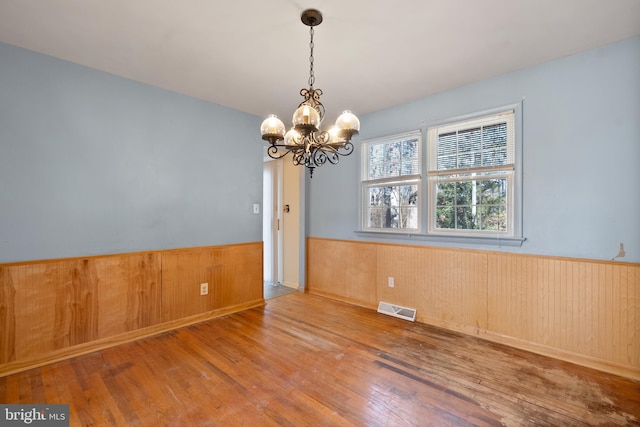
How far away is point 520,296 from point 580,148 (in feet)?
4.42

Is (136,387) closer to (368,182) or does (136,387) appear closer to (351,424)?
(351,424)

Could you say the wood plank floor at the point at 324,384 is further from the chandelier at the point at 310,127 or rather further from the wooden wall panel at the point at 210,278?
the chandelier at the point at 310,127

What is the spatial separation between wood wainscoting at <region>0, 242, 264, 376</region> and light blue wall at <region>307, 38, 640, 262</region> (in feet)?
9.55

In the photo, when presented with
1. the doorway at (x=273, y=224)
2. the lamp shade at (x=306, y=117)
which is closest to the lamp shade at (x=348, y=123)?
the lamp shade at (x=306, y=117)

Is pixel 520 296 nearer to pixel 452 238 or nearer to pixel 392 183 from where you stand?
pixel 452 238

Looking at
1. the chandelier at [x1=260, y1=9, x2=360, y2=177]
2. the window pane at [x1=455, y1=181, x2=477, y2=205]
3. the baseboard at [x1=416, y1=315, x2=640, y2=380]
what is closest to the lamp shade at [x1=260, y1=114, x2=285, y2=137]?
the chandelier at [x1=260, y1=9, x2=360, y2=177]

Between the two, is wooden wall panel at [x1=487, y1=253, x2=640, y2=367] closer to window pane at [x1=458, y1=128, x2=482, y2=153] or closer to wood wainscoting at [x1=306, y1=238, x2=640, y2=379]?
wood wainscoting at [x1=306, y1=238, x2=640, y2=379]

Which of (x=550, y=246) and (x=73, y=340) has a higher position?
(x=550, y=246)

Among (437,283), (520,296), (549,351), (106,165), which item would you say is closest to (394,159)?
(437,283)

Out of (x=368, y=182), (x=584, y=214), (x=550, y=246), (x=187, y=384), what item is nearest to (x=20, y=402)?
(x=187, y=384)

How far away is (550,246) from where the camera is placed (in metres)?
2.42

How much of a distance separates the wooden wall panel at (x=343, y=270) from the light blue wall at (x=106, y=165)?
4.02 feet

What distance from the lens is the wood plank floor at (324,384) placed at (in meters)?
1.66

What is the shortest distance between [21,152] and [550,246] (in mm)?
4428
